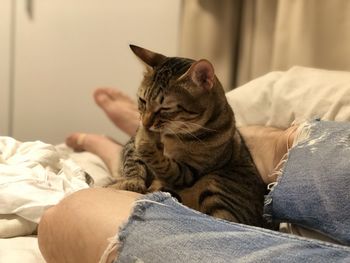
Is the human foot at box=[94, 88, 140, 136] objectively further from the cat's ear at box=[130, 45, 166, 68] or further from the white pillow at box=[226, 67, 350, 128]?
the cat's ear at box=[130, 45, 166, 68]

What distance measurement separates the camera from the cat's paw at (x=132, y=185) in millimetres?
1040

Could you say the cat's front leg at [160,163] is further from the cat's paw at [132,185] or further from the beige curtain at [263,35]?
the beige curtain at [263,35]

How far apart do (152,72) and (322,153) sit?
1.29 ft

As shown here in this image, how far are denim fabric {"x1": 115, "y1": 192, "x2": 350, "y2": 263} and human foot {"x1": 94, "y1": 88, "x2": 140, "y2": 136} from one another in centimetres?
100

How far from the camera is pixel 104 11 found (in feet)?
7.14

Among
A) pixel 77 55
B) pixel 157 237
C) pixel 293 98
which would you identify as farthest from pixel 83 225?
pixel 77 55

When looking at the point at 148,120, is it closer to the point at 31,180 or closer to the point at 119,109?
the point at 31,180

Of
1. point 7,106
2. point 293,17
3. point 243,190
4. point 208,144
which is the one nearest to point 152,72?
point 208,144

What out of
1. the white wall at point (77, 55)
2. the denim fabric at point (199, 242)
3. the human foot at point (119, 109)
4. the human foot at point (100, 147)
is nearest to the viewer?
the denim fabric at point (199, 242)

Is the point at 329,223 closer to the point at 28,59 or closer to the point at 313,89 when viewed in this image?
the point at 313,89

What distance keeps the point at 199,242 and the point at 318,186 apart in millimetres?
275

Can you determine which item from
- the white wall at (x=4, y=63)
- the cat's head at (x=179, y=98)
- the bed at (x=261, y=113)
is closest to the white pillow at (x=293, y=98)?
the bed at (x=261, y=113)

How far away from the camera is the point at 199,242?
652mm

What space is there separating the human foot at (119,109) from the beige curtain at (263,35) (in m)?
0.30
